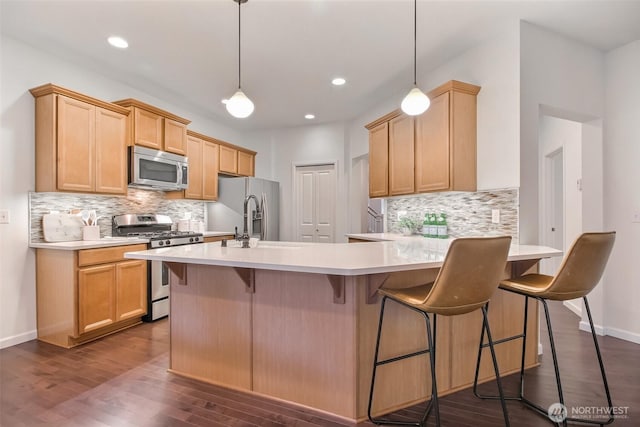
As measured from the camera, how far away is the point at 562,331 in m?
3.20

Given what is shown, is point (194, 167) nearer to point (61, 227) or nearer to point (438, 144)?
point (61, 227)

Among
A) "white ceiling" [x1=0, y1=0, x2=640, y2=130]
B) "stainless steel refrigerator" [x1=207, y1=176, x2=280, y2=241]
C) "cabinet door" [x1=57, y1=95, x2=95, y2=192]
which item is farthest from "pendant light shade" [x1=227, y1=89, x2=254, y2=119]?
"stainless steel refrigerator" [x1=207, y1=176, x2=280, y2=241]

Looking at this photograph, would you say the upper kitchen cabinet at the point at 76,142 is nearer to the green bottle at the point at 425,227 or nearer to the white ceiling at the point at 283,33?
the white ceiling at the point at 283,33

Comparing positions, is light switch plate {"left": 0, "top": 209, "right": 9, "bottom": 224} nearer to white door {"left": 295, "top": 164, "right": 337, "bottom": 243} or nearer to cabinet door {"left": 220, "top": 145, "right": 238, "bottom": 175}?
cabinet door {"left": 220, "top": 145, "right": 238, "bottom": 175}

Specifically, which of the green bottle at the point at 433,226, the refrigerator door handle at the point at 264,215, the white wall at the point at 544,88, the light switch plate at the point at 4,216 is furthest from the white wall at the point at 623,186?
the light switch plate at the point at 4,216

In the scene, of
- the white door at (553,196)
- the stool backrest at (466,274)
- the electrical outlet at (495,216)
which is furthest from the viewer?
the white door at (553,196)

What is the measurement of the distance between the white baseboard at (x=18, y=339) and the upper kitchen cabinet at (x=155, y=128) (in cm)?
207

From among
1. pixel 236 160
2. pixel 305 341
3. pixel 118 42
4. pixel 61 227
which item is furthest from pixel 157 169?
pixel 305 341

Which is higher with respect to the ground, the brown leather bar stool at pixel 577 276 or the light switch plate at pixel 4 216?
the light switch plate at pixel 4 216

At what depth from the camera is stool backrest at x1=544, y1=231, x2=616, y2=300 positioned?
5.52ft

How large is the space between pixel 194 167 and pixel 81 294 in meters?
2.34

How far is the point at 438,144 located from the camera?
10.4ft

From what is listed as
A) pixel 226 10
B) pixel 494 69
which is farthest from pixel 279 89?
pixel 494 69

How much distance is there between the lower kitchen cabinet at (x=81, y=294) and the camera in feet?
9.28
